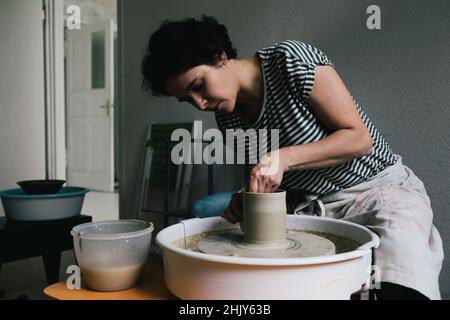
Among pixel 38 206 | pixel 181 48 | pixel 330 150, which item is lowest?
pixel 38 206

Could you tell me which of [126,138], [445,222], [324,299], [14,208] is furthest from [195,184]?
[324,299]

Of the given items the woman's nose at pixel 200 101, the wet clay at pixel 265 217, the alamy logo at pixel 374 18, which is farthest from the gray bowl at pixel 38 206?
the alamy logo at pixel 374 18

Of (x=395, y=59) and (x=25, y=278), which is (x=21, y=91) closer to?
(x=25, y=278)

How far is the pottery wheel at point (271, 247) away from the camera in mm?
653

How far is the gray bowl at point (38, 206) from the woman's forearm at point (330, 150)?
104cm

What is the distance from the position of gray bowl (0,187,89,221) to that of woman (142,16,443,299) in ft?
2.48

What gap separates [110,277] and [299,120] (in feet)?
1.63

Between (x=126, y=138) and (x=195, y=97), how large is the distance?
160 centimetres

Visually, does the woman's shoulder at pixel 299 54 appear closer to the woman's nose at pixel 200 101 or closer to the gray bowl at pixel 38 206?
the woman's nose at pixel 200 101

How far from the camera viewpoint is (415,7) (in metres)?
1.29

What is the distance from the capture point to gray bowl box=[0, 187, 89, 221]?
145cm

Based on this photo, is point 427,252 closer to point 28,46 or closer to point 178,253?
point 178,253

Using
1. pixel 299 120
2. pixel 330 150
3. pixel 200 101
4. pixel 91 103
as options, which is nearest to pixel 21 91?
pixel 91 103

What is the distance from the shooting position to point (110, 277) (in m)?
0.60
